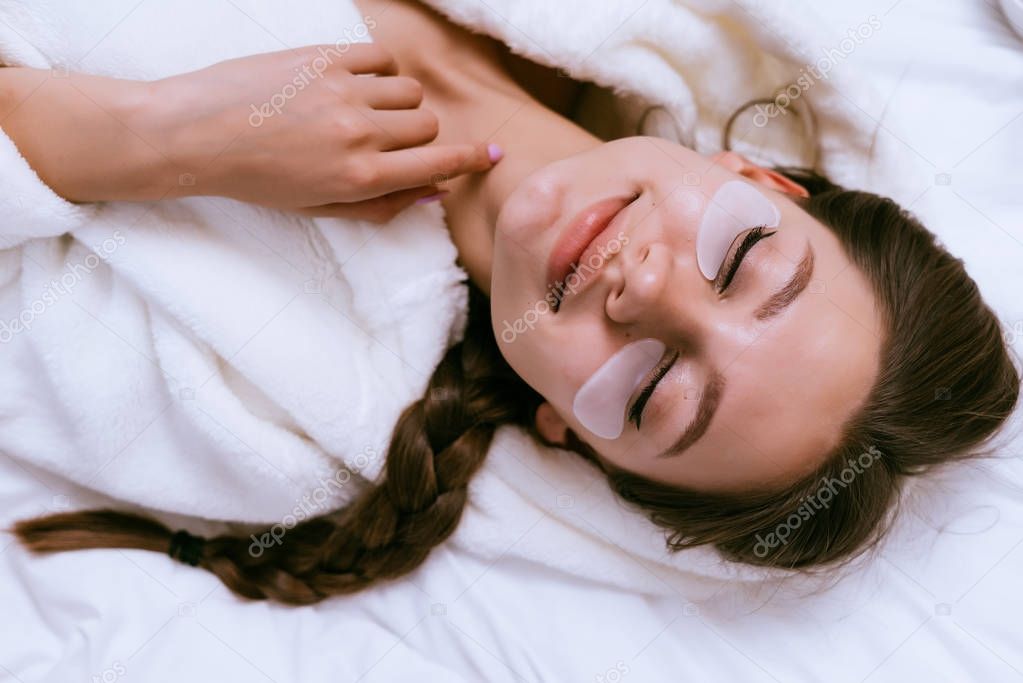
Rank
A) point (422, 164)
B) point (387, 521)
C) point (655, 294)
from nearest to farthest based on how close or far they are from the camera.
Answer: point (655, 294) → point (422, 164) → point (387, 521)

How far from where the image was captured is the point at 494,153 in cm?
99

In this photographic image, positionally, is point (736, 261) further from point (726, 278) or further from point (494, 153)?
point (494, 153)

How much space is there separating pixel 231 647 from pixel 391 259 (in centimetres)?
50

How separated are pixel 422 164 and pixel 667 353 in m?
0.33

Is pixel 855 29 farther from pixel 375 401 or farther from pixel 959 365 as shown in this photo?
pixel 375 401

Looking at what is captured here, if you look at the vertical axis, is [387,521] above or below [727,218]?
below

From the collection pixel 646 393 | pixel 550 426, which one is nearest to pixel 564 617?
pixel 550 426

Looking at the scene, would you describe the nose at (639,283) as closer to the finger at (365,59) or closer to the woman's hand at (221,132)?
the woman's hand at (221,132)

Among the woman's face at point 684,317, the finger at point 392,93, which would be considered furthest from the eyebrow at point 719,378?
the finger at point 392,93

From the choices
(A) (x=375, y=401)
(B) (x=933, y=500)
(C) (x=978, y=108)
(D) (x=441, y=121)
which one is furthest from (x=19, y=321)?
(C) (x=978, y=108)

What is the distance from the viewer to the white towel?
935 mm

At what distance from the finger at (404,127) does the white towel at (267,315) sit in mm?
110

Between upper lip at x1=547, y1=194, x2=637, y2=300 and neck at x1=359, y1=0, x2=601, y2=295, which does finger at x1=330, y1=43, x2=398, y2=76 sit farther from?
upper lip at x1=547, y1=194, x2=637, y2=300

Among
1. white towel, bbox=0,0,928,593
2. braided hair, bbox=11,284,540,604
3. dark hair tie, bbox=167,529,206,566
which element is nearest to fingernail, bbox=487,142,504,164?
white towel, bbox=0,0,928,593
